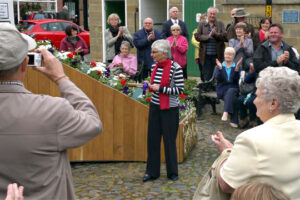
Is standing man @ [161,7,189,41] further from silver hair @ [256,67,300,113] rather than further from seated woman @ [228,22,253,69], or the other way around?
silver hair @ [256,67,300,113]

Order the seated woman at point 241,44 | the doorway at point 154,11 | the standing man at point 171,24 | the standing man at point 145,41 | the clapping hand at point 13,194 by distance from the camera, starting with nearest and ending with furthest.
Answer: the clapping hand at point 13,194, the seated woman at point 241,44, the standing man at point 145,41, the standing man at point 171,24, the doorway at point 154,11

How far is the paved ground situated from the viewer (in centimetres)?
659

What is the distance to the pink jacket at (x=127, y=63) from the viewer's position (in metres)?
11.0

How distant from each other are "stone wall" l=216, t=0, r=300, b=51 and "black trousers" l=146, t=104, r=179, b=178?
8597 mm

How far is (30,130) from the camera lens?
258 cm

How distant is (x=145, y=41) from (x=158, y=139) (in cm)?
482

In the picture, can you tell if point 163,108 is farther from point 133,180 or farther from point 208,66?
point 208,66

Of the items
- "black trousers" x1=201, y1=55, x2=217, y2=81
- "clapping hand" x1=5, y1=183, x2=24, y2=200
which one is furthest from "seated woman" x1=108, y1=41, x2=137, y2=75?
"clapping hand" x1=5, y1=183, x2=24, y2=200

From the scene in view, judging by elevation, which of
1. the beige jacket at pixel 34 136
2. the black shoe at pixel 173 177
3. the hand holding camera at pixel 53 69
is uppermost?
the hand holding camera at pixel 53 69

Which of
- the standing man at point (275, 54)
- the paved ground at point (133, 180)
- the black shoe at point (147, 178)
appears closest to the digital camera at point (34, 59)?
the paved ground at point (133, 180)

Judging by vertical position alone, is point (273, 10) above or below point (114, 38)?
above

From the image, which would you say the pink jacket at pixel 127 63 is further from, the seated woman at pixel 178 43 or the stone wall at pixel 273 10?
the stone wall at pixel 273 10

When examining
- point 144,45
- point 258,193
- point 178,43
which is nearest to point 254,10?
point 178,43

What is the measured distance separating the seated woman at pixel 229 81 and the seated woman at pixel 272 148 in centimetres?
674
